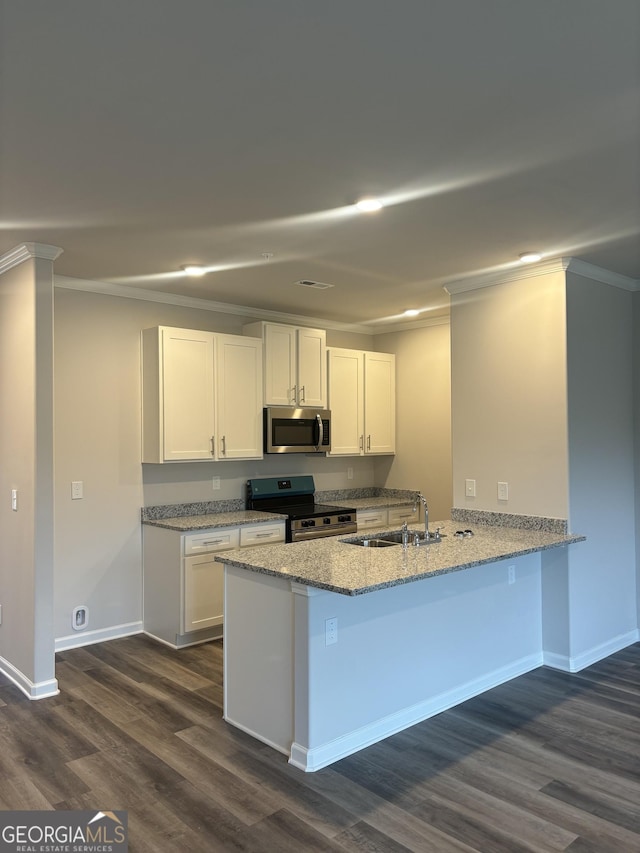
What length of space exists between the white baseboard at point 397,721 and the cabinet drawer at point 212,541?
1.92 m

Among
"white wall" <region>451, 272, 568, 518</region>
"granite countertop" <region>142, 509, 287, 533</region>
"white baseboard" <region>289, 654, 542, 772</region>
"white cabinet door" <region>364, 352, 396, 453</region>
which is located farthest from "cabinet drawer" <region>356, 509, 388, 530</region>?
"white baseboard" <region>289, 654, 542, 772</region>

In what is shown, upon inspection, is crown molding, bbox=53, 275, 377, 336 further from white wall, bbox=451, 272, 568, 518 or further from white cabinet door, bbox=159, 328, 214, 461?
white wall, bbox=451, 272, 568, 518

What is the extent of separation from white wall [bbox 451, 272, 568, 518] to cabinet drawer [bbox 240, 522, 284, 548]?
4.68ft

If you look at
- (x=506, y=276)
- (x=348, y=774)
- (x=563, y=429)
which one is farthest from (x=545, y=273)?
(x=348, y=774)

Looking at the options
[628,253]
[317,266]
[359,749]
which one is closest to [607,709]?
[359,749]

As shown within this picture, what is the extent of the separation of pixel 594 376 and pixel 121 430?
341 cm

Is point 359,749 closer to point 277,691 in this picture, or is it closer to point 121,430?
point 277,691

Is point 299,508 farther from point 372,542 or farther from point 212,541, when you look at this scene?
point 372,542

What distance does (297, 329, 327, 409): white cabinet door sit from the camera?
5.73m

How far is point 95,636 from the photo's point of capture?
4793 millimetres

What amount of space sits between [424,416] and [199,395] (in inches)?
92.7

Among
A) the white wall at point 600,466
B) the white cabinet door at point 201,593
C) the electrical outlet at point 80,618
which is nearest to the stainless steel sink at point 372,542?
the white wall at point 600,466

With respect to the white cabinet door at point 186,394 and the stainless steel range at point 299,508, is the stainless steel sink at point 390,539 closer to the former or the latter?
the stainless steel range at point 299,508

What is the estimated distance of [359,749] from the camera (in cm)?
313
